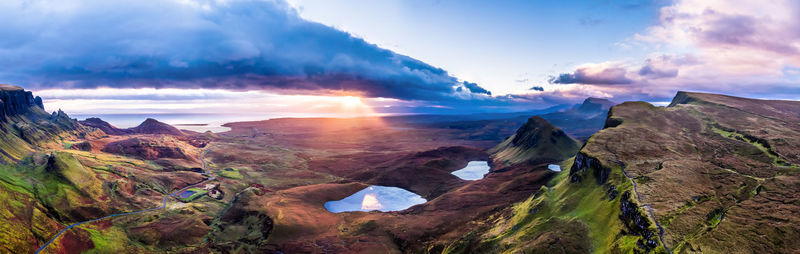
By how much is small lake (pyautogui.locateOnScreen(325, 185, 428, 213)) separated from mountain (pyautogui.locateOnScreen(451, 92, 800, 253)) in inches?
2277

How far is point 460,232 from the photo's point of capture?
92.6 m

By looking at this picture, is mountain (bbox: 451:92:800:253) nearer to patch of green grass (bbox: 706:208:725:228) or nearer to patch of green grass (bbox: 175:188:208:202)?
patch of green grass (bbox: 706:208:725:228)

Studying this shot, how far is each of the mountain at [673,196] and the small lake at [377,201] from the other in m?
57.8

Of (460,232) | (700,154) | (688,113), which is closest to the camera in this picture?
(700,154)

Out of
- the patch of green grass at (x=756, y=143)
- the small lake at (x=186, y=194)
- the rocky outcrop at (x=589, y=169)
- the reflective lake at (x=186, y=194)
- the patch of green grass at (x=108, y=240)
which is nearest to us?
the patch of green grass at (x=756, y=143)

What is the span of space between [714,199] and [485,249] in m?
41.0

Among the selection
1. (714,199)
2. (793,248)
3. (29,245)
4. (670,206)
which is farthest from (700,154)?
(29,245)

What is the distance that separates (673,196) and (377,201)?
112626 millimetres

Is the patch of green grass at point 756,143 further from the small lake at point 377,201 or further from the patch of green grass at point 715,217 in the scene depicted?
the small lake at point 377,201

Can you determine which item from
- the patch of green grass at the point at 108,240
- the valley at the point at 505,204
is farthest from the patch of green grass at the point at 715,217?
the patch of green grass at the point at 108,240

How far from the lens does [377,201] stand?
15000 centimetres

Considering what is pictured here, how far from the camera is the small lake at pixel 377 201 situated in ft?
456

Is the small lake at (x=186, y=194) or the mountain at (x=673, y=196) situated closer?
the mountain at (x=673, y=196)

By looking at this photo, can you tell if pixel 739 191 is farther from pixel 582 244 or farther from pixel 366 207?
pixel 366 207
